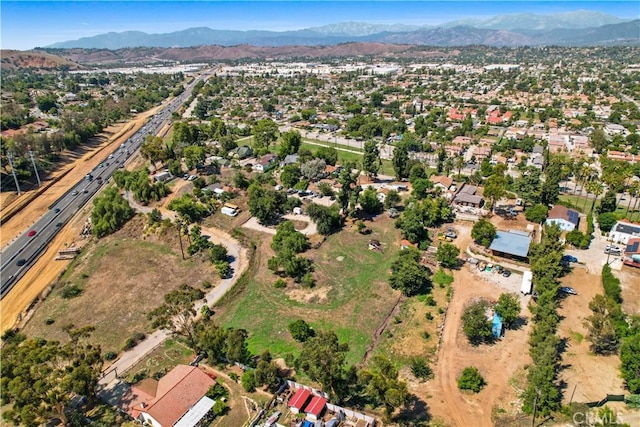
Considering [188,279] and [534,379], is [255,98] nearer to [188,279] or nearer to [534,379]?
[188,279]

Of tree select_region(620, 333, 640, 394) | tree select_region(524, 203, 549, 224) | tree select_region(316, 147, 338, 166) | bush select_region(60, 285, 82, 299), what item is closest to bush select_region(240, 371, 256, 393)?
bush select_region(60, 285, 82, 299)

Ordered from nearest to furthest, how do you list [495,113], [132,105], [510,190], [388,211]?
[388,211] < [510,190] < [495,113] < [132,105]

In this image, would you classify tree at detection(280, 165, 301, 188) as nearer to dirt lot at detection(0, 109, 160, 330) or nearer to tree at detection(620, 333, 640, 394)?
dirt lot at detection(0, 109, 160, 330)

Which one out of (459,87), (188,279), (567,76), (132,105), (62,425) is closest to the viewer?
(62,425)

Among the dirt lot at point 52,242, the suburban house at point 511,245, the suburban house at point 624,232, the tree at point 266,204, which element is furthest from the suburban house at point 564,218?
the dirt lot at point 52,242

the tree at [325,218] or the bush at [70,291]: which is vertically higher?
the tree at [325,218]

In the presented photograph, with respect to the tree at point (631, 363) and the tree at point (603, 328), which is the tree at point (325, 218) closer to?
the tree at point (603, 328)

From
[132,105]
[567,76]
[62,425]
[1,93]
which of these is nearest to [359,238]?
[62,425]
